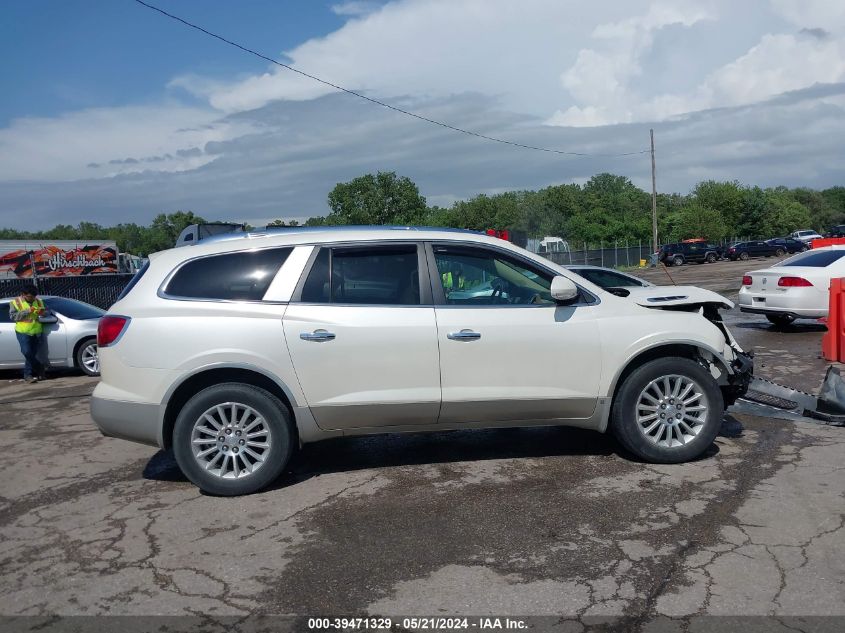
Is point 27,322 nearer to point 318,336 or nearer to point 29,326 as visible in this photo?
point 29,326

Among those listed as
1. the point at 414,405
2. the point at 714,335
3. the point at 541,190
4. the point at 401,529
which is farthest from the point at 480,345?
the point at 541,190

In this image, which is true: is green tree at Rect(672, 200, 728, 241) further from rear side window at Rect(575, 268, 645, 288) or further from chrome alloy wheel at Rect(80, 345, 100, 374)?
chrome alloy wheel at Rect(80, 345, 100, 374)

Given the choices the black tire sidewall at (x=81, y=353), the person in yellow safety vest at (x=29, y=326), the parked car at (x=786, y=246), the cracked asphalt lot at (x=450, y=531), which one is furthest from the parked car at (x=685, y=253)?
the cracked asphalt lot at (x=450, y=531)

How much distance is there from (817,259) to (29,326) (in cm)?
1299

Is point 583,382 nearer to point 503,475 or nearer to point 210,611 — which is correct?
point 503,475

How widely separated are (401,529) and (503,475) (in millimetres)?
1252

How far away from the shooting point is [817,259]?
44.3ft

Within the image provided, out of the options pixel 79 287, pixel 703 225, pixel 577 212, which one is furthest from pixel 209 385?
pixel 577 212

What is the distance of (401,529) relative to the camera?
4.73 m

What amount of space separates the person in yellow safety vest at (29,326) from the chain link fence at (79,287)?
22.2 ft

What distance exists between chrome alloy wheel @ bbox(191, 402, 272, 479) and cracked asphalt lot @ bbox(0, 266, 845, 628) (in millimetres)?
245

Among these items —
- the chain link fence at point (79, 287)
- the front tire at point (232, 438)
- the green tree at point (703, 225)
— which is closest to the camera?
the front tire at point (232, 438)

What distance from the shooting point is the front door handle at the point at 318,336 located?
540 cm

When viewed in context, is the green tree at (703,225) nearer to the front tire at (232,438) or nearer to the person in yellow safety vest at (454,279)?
the person in yellow safety vest at (454,279)
